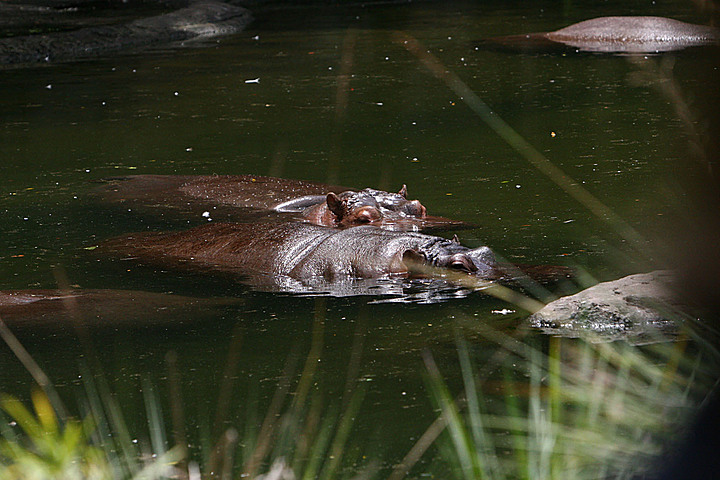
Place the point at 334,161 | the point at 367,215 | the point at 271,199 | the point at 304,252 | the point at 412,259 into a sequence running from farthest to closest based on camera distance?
the point at 334,161
the point at 271,199
the point at 367,215
the point at 304,252
the point at 412,259

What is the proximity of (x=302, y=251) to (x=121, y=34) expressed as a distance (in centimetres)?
1189

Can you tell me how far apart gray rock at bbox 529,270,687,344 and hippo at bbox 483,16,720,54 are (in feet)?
31.9

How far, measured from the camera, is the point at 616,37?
14.2m

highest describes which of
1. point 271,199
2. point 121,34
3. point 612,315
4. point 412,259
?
point 612,315

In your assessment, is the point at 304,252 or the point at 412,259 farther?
the point at 304,252

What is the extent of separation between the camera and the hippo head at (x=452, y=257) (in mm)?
4930

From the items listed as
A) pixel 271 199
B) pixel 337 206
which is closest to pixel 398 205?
pixel 337 206

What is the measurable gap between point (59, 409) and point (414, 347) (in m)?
1.28

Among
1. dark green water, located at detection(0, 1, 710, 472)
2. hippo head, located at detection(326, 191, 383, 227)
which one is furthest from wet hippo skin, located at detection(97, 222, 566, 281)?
hippo head, located at detection(326, 191, 383, 227)

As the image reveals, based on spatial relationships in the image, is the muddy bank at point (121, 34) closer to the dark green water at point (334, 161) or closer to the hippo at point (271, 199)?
the dark green water at point (334, 161)

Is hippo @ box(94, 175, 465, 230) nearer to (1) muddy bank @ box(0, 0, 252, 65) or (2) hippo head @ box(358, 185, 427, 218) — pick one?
(2) hippo head @ box(358, 185, 427, 218)

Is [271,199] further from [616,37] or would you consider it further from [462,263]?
[616,37]

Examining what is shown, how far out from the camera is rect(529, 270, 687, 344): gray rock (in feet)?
12.2

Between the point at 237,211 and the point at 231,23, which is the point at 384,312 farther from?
the point at 231,23
